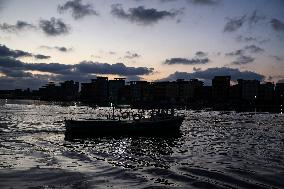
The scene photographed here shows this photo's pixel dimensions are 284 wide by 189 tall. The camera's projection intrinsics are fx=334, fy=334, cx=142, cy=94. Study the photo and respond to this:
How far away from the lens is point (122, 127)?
51.0m

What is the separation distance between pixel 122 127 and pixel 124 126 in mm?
346

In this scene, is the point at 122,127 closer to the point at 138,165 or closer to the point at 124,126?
the point at 124,126

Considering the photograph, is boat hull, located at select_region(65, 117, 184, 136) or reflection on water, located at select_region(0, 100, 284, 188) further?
boat hull, located at select_region(65, 117, 184, 136)

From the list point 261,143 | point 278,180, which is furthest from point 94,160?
point 261,143

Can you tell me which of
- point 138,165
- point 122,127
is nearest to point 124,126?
point 122,127

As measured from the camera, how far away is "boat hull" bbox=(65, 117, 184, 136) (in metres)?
48.9

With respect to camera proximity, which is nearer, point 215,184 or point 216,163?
point 215,184

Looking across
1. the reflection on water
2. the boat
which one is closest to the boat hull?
the boat

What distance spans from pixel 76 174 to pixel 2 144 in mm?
18513

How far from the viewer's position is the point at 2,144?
37781mm

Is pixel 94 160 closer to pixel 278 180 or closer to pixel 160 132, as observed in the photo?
pixel 278 180

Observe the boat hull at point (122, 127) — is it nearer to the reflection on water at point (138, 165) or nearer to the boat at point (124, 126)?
the boat at point (124, 126)

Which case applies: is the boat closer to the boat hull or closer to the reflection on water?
the boat hull

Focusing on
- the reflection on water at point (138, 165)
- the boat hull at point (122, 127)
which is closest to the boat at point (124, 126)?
the boat hull at point (122, 127)
